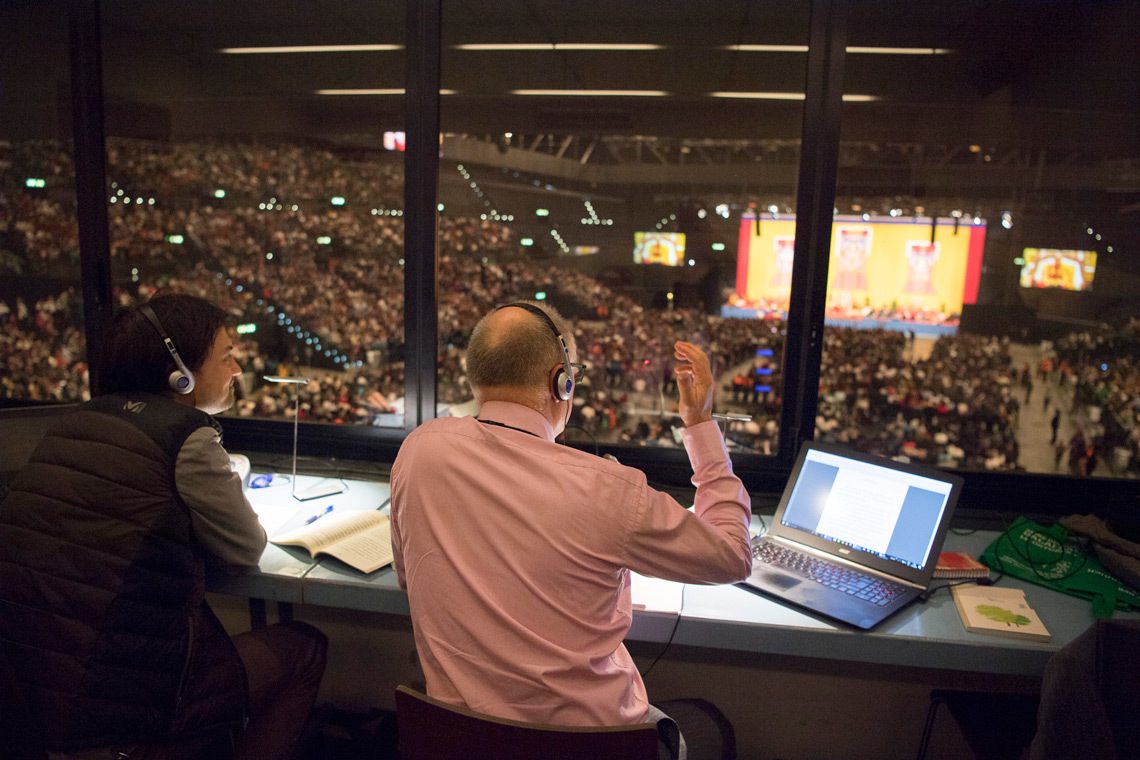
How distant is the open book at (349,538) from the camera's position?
1.62m

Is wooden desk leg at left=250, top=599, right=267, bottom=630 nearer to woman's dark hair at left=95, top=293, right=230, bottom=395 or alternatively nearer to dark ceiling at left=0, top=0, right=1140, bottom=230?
woman's dark hair at left=95, top=293, right=230, bottom=395

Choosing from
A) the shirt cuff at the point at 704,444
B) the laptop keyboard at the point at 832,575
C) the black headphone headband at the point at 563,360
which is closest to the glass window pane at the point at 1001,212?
the laptop keyboard at the point at 832,575

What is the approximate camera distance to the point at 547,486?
99 cm

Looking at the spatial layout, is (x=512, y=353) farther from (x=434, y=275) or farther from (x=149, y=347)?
(x=434, y=275)

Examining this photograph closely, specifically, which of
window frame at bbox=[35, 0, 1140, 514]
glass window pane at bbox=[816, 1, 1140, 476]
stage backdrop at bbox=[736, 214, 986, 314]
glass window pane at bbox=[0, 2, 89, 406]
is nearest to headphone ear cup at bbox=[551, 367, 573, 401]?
window frame at bbox=[35, 0, 1140, 514]

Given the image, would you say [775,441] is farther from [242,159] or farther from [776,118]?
[242,159]

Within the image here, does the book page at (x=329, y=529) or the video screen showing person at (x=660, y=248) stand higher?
the video screen showing person at (x=660, y=248)

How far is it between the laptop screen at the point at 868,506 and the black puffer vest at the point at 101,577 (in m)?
1.43

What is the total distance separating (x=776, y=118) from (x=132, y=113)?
2.90 meters

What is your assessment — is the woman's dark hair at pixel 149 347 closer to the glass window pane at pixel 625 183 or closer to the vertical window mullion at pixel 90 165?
the glass window pane at pixel 625 183

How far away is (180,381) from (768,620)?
1.32m

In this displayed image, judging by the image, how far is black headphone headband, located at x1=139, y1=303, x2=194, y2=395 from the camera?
140cm

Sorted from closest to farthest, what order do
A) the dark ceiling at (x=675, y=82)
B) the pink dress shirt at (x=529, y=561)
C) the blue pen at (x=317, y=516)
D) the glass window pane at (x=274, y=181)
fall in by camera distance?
the pink dress shirt at (x=529, y=561) < the blue pen at (x=317, y=516) < the dark ceiling at (x=675, y=82) < the glass window pane at (x=274, y=181)

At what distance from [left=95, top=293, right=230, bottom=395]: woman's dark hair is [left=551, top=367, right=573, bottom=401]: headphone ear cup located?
821mm
